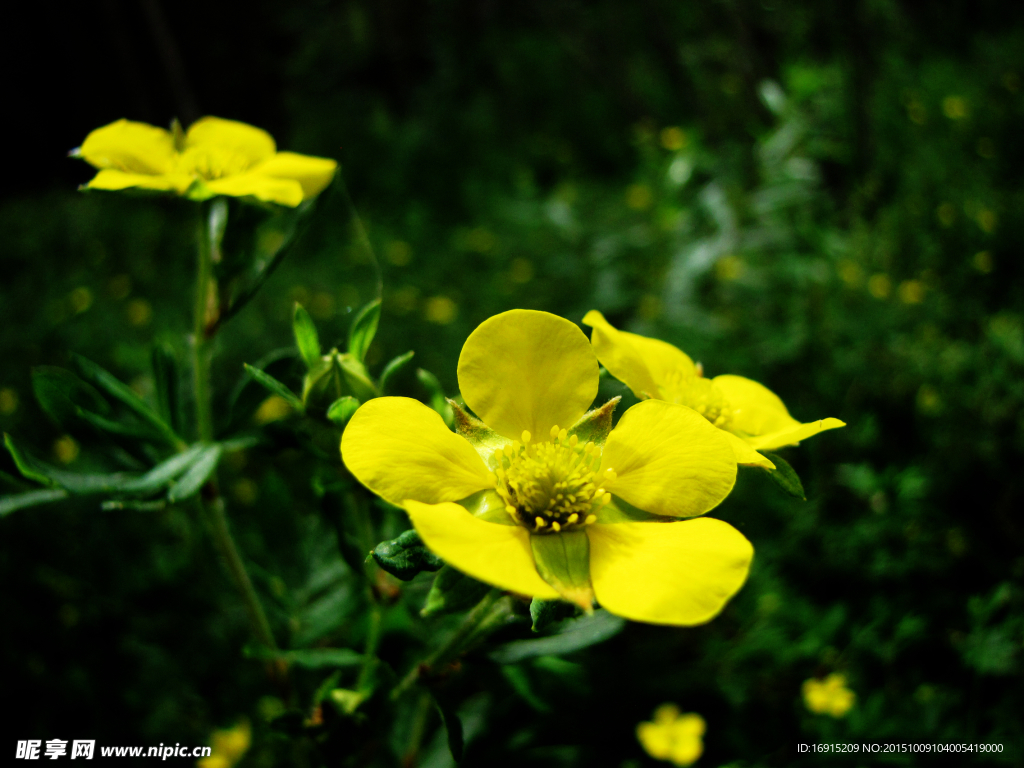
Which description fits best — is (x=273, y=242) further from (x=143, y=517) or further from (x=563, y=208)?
(x=143, y=517)

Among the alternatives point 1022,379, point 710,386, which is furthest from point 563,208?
point 710,386

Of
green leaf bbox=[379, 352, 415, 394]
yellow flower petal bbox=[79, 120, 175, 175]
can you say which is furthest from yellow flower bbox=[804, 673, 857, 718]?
yellow flower petal bbox=[79, 120, 175, 175]

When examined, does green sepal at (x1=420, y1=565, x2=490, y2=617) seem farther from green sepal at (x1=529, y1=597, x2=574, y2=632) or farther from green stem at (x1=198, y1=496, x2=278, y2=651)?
green stem at (x1=198, y1=496, x2=278, y2=651)

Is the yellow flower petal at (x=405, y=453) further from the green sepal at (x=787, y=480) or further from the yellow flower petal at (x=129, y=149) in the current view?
the yellow flower petal at (x=129, y=149)

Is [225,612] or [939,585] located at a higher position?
[225,612]

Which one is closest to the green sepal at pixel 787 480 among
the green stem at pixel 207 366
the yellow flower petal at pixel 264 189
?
the yellow flower petal at pixel 264 189

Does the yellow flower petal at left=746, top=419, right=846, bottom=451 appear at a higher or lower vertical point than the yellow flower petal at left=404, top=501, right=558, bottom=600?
lower
